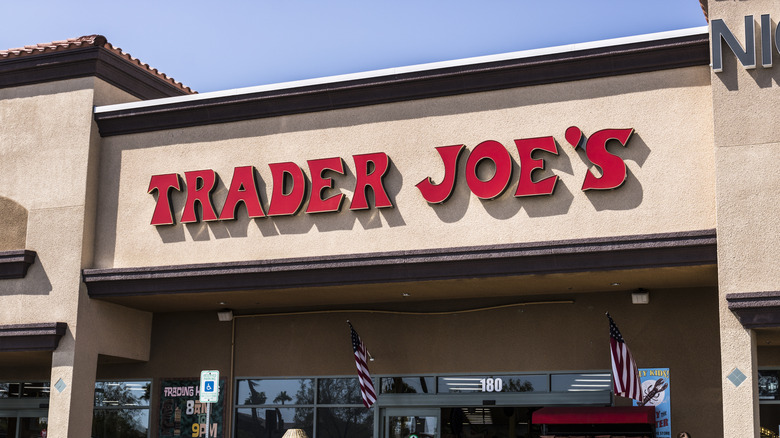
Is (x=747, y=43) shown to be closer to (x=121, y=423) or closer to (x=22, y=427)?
(x=121, y=423)

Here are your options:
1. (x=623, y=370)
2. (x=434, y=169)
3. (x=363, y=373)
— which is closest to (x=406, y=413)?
(x=363, y=373)

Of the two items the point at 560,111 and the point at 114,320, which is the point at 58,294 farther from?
the point at 560,111

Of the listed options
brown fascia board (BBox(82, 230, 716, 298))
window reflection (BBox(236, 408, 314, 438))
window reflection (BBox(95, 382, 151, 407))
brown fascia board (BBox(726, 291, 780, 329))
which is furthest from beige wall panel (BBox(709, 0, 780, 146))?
window reflection (BBox(95, 382, 151, 407))

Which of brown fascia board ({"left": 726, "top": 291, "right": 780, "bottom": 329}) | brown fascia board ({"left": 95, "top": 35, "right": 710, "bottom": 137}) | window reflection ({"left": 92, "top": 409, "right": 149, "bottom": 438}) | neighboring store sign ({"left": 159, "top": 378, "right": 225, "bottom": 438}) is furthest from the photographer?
window reflection ({"left": 92, "top": 409, "right": 149, "bottom": 438})

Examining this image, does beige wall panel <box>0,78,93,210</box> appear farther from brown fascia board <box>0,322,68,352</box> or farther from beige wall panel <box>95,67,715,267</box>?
brown fascia board <box>0,322,68,352</box>

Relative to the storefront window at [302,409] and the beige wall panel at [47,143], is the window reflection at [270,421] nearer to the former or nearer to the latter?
the storefront window at [302,409]

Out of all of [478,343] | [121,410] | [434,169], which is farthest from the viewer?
[121,410]

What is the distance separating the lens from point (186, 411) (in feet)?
68.2

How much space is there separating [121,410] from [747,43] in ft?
48.8

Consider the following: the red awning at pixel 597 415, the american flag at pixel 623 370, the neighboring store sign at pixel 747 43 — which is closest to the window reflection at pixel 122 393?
the red awning at pixel 597 415

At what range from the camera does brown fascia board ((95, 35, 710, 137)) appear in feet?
53.1

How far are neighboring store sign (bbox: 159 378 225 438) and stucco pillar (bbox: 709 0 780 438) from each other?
10677mm

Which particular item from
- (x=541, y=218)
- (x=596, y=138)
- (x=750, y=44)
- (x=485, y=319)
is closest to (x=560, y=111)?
(x=596, y=138)

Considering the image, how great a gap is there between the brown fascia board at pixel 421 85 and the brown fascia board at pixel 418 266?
2.89m
